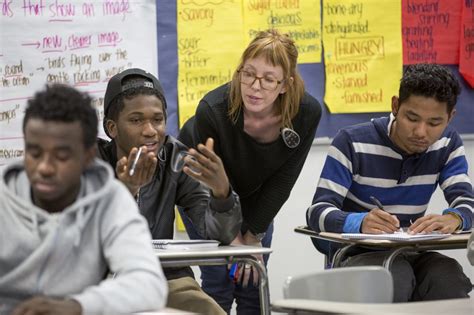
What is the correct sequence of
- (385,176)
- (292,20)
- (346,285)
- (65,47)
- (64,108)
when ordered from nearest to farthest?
(64,108) < (346,285) < (385,176) < (65,47) < (292,20)

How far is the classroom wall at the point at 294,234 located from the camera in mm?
4414

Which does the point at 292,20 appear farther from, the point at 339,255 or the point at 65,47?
the point at 339,255

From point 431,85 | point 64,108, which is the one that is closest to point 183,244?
point 431,85

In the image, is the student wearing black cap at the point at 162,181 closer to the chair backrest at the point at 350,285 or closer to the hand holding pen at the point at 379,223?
the hand holding pen at the point at 379,223

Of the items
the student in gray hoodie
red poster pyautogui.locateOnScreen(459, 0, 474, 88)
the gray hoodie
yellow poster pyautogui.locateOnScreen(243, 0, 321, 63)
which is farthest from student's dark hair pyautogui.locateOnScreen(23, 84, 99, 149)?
red poster pyautogui.locateOnScreen(459, 0, 474, 88)

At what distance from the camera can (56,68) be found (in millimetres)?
4137

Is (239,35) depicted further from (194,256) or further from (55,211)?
(55,211)

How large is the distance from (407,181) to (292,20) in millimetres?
1300

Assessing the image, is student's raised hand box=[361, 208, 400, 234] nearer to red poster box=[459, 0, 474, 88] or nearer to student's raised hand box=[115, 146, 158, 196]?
student's raised hand box=[115, 146, 158, 196]

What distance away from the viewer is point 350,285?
6.82 ft

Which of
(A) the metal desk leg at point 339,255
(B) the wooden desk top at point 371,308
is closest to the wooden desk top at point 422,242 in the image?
(A) the metal desk leg at point 339,255

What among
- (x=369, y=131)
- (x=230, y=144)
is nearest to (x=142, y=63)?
(x=230, y=144)

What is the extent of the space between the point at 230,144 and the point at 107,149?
54 cm

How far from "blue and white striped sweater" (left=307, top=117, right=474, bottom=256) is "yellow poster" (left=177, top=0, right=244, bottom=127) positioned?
1.09 m
